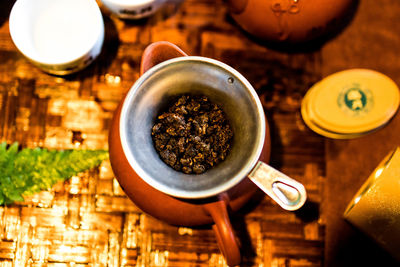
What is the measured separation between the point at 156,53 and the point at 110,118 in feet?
1.09

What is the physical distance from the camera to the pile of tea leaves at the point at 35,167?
1.13 metres

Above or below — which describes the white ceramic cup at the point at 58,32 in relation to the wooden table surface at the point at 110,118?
above

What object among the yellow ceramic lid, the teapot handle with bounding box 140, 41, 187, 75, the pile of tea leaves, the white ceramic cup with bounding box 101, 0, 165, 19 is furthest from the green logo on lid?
the pile of tea leaves

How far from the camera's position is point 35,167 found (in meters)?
1.16

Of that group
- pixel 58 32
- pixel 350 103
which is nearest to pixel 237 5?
pixel 350 103

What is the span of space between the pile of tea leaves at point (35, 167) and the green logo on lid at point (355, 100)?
2.67ft

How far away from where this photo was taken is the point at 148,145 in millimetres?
919

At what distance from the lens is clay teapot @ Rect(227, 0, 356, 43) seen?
1115mm

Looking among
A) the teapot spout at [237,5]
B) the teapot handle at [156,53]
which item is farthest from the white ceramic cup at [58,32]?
the teapot spout at [237,5]

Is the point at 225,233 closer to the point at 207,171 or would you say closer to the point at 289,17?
the point at 207,171

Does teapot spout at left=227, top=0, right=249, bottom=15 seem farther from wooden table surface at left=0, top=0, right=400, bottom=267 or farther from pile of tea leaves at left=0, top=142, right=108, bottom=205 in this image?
pile of tea leaves at left=0, top=142, right=108, bottom=205

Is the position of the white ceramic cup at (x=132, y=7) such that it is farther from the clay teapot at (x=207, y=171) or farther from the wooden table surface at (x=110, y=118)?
the clay teapot at (x=207, y=171)

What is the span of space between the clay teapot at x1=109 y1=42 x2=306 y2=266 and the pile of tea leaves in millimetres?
Answer: 181

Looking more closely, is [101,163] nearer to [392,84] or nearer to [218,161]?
[218,161]
